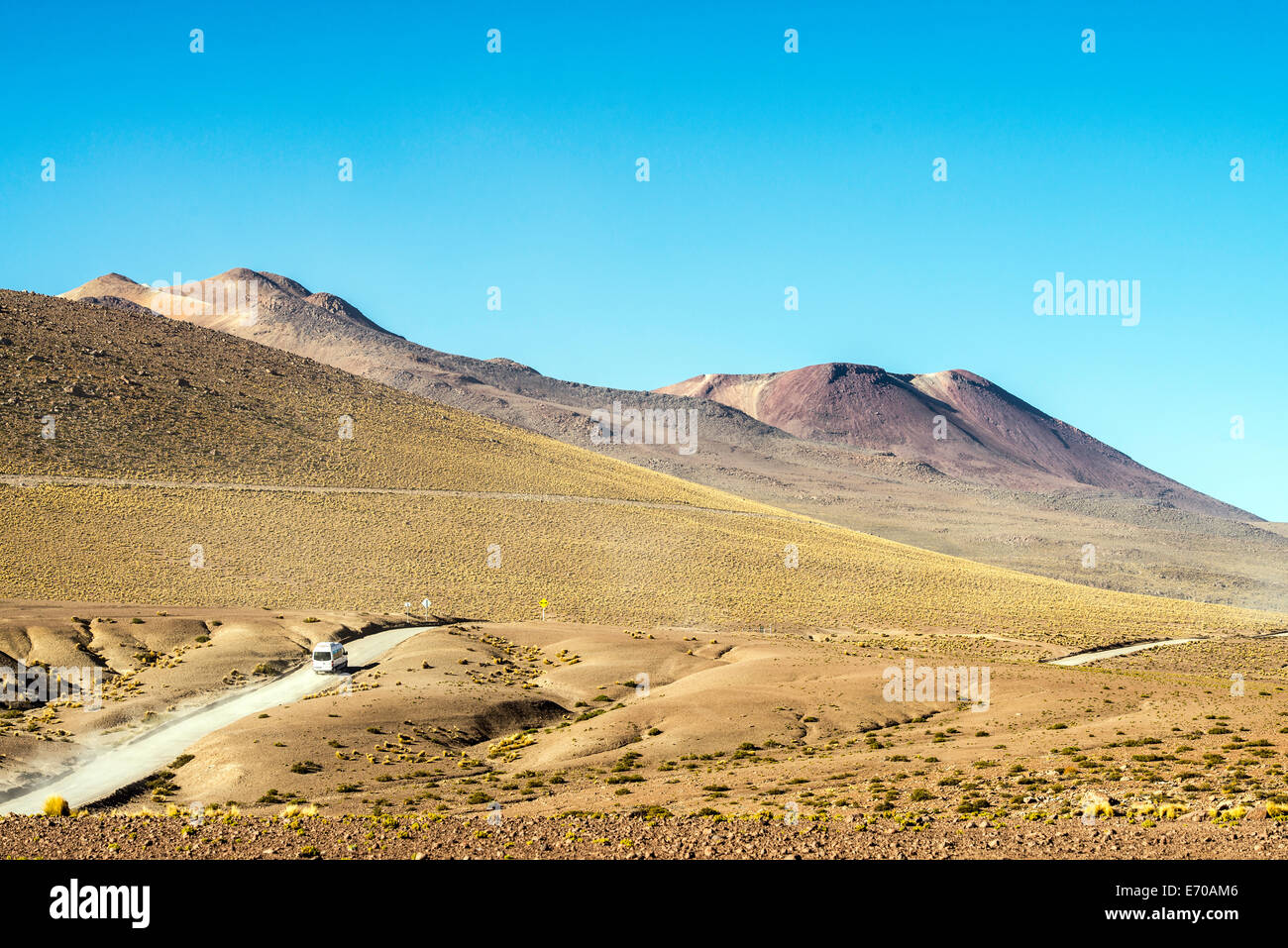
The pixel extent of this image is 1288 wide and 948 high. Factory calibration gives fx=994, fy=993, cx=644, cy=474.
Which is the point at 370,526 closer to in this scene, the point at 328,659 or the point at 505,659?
the point at 505,659

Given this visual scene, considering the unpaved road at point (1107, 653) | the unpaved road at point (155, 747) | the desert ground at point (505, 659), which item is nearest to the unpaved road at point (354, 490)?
the desert ground at point (505, 659)

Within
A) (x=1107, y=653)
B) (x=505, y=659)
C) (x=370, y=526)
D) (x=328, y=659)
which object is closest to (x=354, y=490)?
(x=370, y=526)

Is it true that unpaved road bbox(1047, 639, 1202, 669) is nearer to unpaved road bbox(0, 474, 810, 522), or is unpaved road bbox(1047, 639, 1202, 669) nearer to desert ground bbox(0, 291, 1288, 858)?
desert ground bbox(0, 291, 1288, 858)

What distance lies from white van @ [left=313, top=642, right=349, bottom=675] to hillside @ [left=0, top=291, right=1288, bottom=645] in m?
16.7

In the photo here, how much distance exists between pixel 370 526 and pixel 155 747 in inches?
1690

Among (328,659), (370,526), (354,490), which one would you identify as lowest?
(328,659)

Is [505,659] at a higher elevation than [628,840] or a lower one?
lower

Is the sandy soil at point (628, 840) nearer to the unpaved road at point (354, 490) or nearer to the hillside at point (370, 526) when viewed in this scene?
the hillside at point (370, 526)

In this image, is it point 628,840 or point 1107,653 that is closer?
point 628,840

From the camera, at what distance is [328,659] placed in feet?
129

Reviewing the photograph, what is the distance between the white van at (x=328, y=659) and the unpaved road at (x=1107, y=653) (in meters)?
34.4
